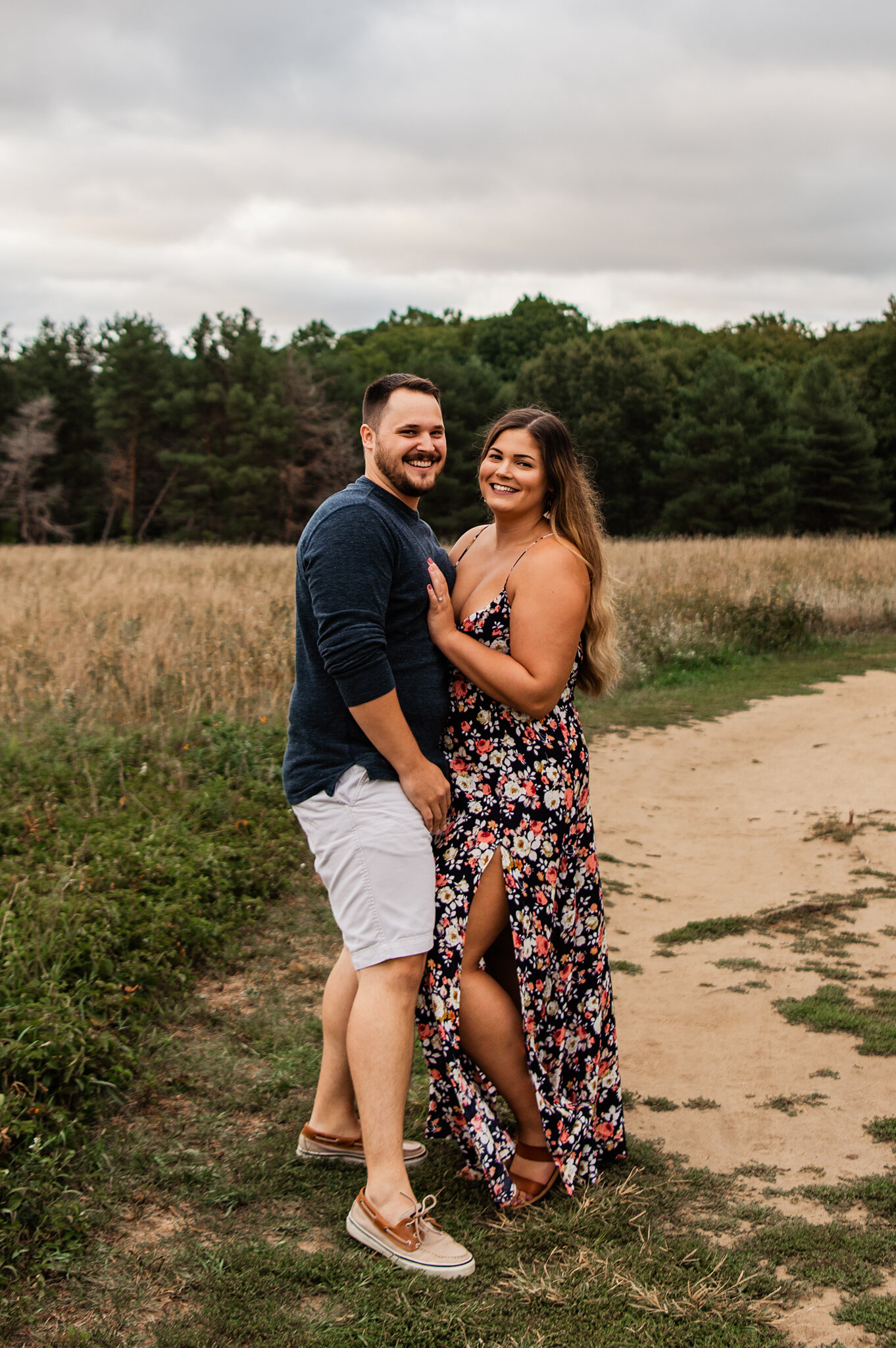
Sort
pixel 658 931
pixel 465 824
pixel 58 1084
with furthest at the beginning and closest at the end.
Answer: pixel 658 931 < pixel 58 1084 < pixel 465 824

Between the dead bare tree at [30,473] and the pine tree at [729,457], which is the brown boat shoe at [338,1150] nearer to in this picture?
the dead bare tree at [30,473]

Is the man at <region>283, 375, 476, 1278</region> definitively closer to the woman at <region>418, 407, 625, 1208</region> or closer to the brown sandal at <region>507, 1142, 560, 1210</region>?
the woman at <region>418, 407, 625, 1208</region>

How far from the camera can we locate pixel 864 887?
19.0ft

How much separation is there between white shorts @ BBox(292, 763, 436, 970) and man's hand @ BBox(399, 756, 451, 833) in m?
0.03

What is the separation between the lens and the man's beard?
9.37ft

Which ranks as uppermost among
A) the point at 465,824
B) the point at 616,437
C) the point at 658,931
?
the point at 616,437

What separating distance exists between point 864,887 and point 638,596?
8283 mm

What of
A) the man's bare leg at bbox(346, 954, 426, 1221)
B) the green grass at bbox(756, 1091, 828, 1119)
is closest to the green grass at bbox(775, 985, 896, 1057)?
the green grass at bbox(756, 1091, 828, 1119)

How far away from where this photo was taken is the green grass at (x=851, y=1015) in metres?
3.99

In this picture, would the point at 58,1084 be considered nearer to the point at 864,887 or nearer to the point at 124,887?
the point at 124,887

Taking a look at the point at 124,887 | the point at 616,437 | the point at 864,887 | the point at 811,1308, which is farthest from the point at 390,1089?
the point at 616,437

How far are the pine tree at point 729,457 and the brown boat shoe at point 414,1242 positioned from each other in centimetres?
4339

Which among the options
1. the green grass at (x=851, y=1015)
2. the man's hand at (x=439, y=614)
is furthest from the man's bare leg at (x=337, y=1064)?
the green grass at (x=851, y=1015)

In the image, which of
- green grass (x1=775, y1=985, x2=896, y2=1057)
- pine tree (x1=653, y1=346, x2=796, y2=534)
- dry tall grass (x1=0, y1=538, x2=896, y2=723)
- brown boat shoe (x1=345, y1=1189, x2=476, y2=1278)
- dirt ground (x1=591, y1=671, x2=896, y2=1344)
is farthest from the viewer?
pine tree (x1=653, y1=346, x2=796, y2=534)
